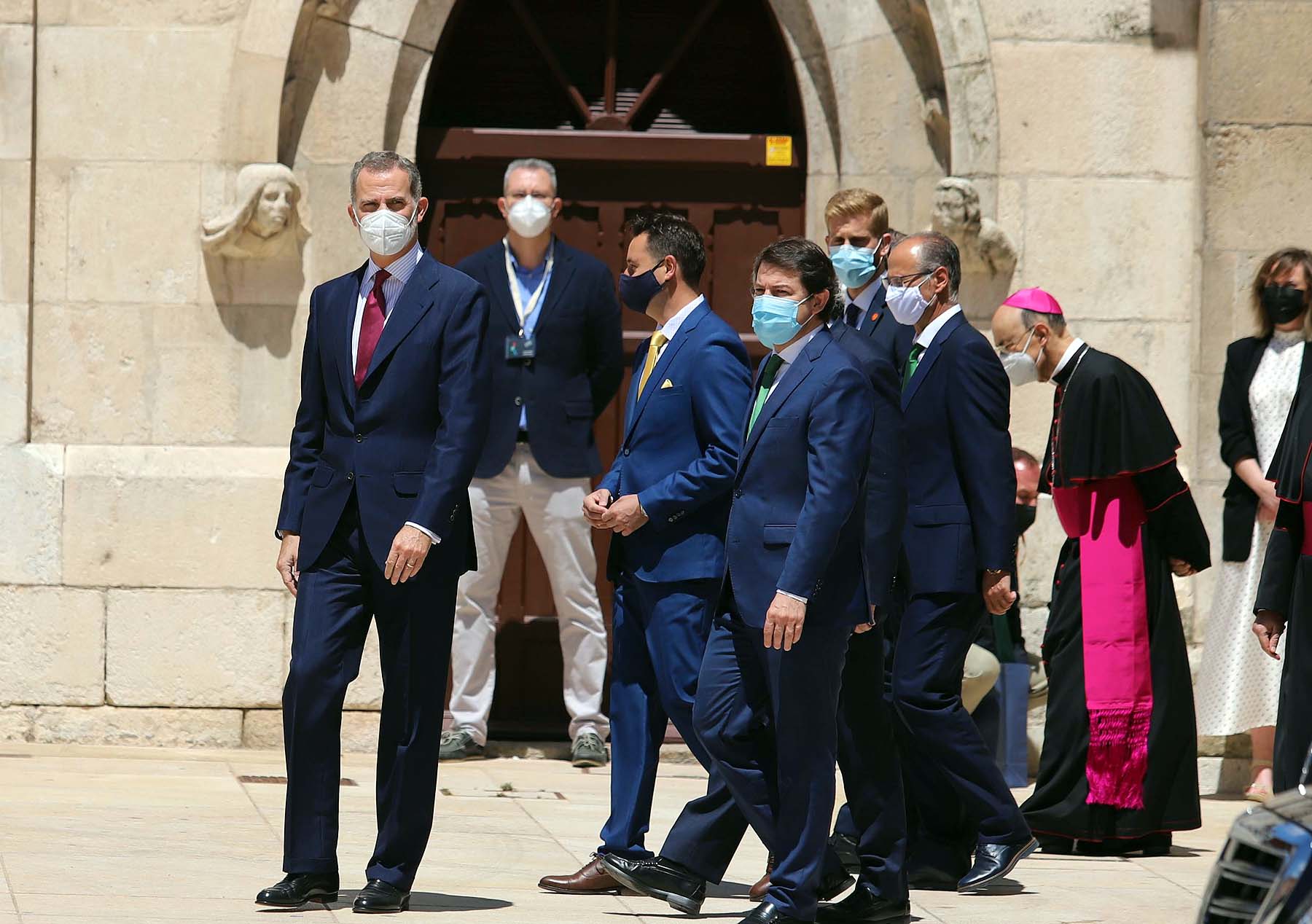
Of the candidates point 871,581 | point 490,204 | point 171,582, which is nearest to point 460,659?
point 171,582

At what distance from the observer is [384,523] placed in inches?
215

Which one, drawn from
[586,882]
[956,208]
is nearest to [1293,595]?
[586,882]

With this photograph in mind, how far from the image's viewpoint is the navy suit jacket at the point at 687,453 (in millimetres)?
5941

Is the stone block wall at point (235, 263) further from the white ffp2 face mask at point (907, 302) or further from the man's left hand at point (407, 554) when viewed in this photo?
the man's left hand at point (407, 554)

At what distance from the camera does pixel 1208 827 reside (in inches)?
304

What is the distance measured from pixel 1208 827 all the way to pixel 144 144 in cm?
523

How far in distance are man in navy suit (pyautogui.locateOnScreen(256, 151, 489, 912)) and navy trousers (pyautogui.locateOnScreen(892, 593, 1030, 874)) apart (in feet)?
4.72

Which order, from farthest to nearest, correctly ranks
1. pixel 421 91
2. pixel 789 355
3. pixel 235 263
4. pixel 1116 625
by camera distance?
1. pixel 421 91
2. pixel 235 263
3. pixel 1116 625
4. pixel 789 355

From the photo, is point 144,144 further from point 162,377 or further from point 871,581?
point 871,581

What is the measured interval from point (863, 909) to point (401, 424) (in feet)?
6.07

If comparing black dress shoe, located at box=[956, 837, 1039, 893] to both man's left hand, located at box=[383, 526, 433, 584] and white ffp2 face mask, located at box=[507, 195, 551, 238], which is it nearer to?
man's left hand, located at box=[383, 526, 433, 584]

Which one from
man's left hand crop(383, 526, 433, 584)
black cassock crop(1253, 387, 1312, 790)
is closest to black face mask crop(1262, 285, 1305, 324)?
black cassock crop(1253, 387, 1312, 790)

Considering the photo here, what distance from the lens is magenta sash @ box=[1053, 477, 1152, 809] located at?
6.95 meters

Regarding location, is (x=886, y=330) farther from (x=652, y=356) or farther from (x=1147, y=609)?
(x=1147, y=609)
